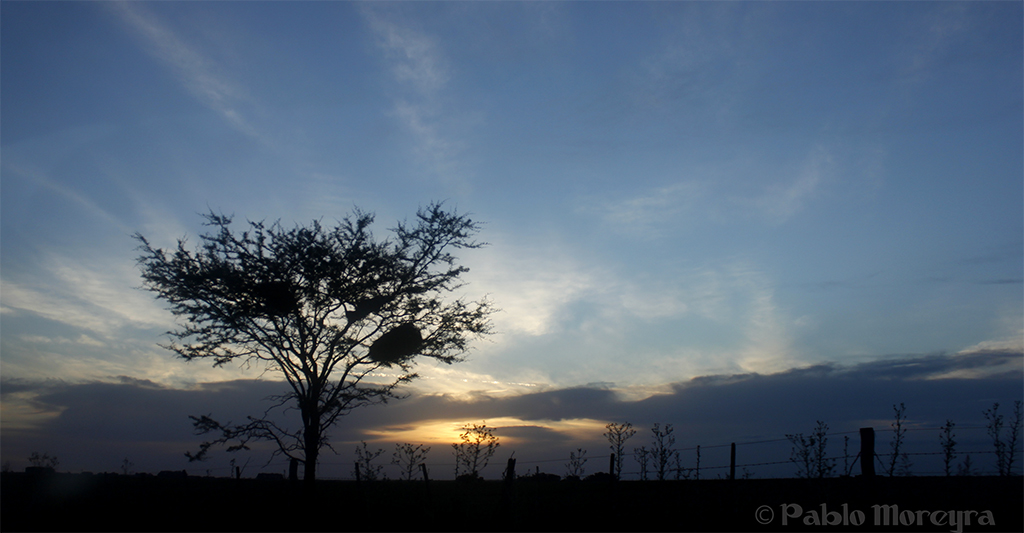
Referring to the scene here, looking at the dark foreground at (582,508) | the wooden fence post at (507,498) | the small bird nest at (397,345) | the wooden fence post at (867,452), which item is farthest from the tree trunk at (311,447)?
the wooden fence post at (867,452)

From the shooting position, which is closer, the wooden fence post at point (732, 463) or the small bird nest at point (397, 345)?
the wooden fence post at point (732, 463)

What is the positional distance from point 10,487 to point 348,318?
12942 millimetres

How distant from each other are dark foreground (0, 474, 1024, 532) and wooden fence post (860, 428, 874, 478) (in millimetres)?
189

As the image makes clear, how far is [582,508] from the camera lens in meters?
14.5

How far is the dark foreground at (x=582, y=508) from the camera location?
10906 millimetres

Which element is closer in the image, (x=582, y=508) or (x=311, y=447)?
(x=582, y=508)

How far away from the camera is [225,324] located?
2236 cm

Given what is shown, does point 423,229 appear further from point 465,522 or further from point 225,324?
point 465,522

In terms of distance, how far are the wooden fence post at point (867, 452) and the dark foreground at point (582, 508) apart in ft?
0.62

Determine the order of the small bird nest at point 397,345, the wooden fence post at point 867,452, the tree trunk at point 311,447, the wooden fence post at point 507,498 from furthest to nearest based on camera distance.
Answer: the small bird nest at point 397,345 < the tree trunk at point 311,447 < the wooden fence post at point 507,498 < the wooden fence post at point 867,452

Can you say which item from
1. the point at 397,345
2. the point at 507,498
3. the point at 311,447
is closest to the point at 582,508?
the point at 507,498

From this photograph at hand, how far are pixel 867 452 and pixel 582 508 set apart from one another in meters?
6.45

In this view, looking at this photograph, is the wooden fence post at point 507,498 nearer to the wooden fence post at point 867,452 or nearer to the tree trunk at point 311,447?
the wooden fence post at point 867,452

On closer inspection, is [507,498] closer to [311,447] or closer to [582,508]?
[582,508]
